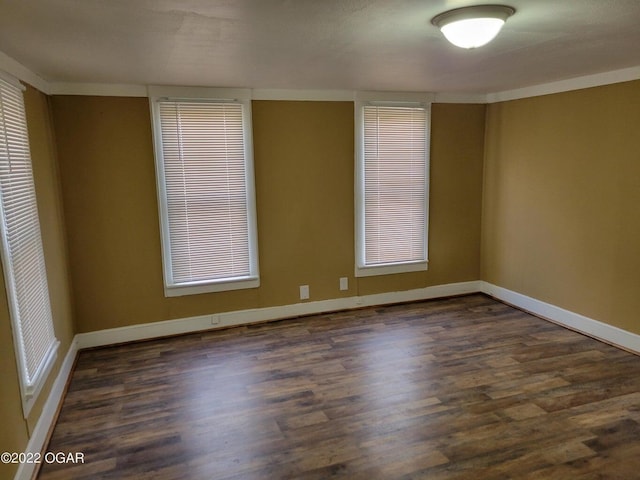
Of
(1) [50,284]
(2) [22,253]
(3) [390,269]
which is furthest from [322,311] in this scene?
(2) [22,253]

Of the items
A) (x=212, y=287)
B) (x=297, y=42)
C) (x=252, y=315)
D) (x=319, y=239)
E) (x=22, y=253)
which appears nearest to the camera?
(x=297, y=42)

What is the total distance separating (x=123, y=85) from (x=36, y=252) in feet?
5.26

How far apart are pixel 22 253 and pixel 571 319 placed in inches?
167

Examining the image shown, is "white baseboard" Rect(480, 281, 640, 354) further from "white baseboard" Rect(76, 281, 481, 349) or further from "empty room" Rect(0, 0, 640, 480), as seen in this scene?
"white baseboard" Rect(76, 281, 481, 349)

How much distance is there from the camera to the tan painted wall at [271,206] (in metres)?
3.76

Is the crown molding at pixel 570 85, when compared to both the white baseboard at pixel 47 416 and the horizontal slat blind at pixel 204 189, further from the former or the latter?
the white baseboard at pixel 47 416

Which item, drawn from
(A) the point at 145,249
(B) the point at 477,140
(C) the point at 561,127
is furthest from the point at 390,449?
(B) the point at 477,140

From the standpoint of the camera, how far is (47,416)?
271cm

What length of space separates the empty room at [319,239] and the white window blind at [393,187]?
1.0 inches

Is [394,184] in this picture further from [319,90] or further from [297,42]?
[297,42]

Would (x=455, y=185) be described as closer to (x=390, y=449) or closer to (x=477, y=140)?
(x=477, y=140)

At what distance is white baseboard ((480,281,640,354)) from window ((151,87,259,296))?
2.66m

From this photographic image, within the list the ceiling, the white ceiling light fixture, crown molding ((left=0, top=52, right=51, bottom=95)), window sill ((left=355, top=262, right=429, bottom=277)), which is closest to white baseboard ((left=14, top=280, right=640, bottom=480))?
window sill ((left=355, top=262, right=429, bottom=277))

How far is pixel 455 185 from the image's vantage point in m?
4.93
